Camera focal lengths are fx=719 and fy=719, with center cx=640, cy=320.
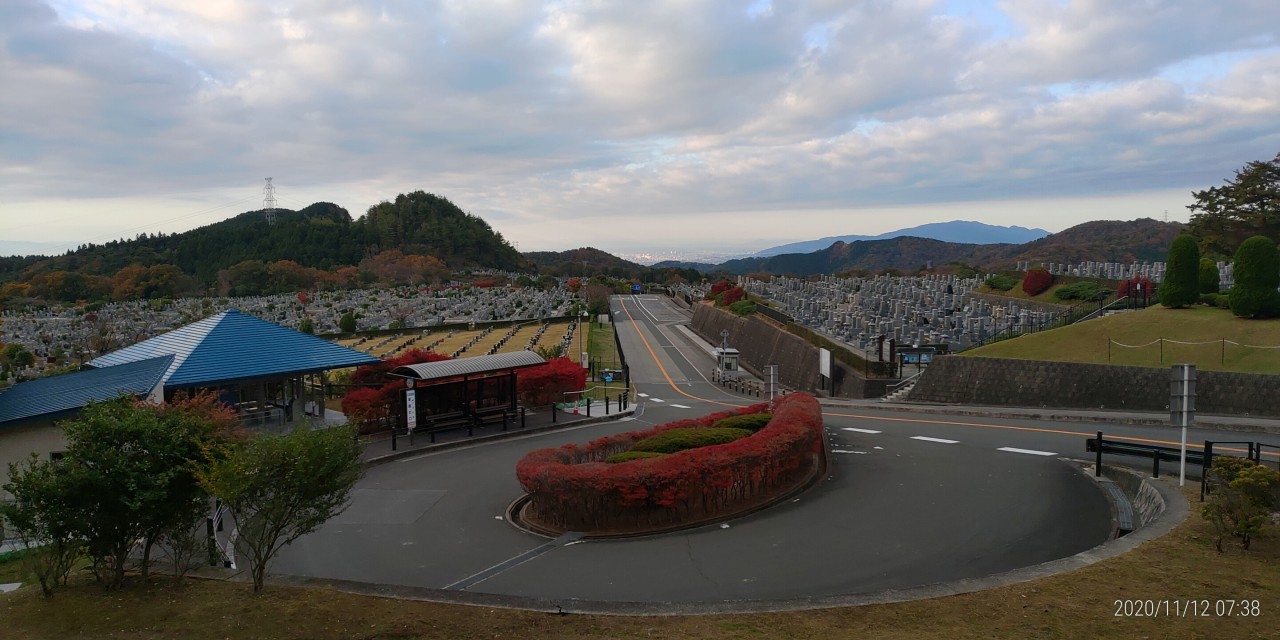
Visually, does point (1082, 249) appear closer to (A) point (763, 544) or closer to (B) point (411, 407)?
(B) point (411, 407)

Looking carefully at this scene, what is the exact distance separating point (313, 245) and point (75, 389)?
130 meters

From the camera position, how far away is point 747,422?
15258 millimetres

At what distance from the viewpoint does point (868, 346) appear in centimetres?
3419

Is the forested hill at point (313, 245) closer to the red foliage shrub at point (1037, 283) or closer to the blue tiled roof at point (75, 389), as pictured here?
the blue tiled roof at point (75, 389)

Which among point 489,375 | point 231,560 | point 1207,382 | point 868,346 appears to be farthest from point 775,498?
point 868,346

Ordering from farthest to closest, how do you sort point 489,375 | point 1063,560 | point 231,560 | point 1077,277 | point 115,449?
point 1077,277 < point 489,375 < point 231,560 < point 1063,560 < point 115,449

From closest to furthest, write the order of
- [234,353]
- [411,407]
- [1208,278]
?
→ [411,407], [234,353], [1208,278]

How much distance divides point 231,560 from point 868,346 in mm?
29604

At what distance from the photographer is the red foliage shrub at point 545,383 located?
24172 millimetres

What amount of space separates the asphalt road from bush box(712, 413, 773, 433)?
1695 mm

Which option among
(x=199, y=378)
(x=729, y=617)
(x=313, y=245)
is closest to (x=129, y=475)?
(x=729, y=617)

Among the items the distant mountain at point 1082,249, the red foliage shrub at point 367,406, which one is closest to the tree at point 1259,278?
the red foliage shrub at point 367,406

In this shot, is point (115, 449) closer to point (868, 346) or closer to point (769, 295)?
point (868, 346)

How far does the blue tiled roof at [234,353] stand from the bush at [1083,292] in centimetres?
3523
